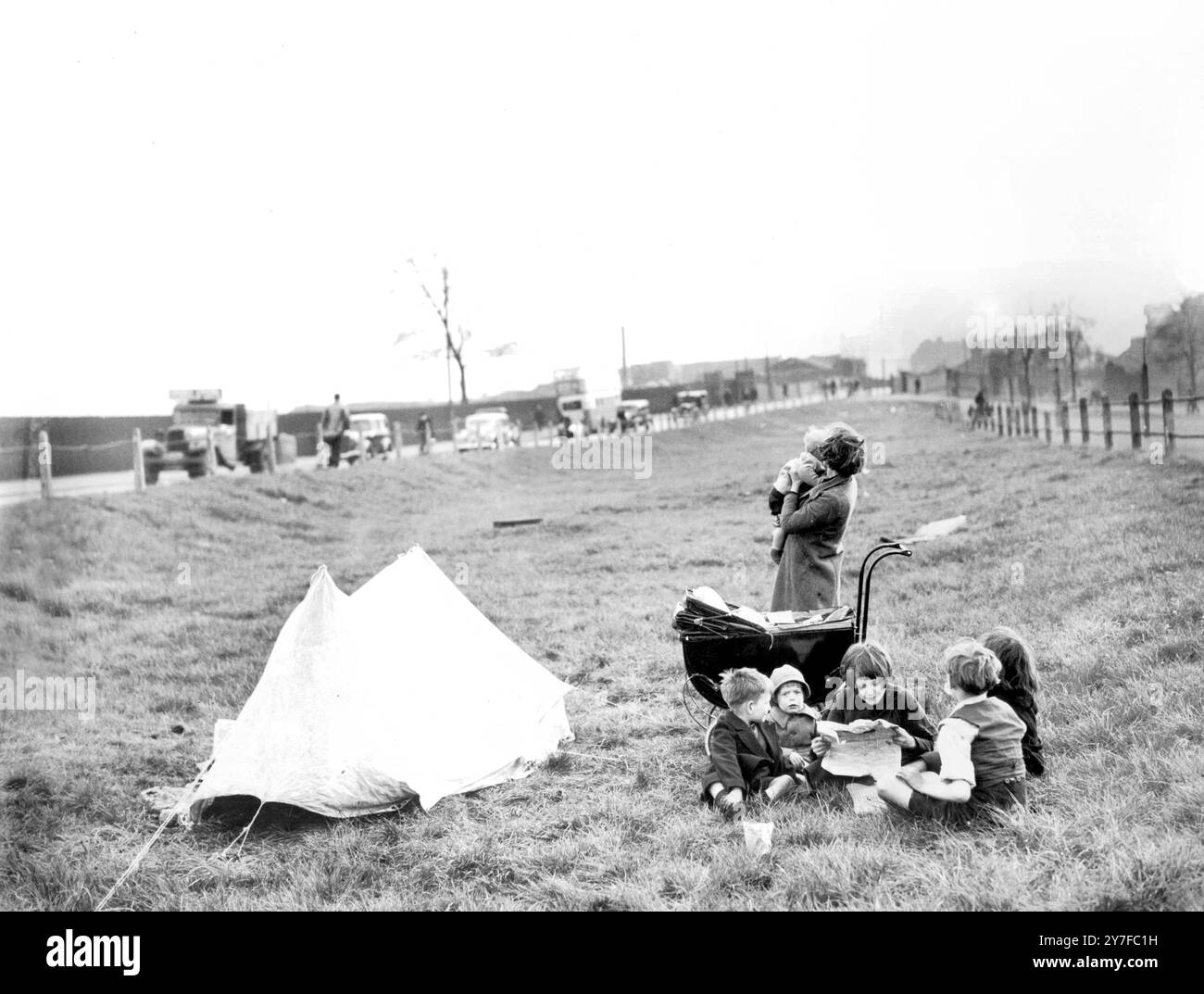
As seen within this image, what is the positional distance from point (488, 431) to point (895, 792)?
21.9ft

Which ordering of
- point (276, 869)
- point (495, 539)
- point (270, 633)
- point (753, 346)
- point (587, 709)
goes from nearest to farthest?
1. point (276, 869)
2. point (587, 709)
3. point (270, 633)
4. point (753, 346)
5. point (495, 539)

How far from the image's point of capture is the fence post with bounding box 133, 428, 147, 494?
9.23 meters

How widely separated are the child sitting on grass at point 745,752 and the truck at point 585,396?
14.2 feet

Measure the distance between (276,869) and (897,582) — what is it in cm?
386

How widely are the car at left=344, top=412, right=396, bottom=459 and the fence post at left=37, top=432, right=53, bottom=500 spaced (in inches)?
109

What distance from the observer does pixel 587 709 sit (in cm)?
477

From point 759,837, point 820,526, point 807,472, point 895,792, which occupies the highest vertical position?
point 807,472

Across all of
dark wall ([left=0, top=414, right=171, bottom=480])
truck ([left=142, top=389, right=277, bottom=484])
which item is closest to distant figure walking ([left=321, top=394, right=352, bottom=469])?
truck ([left=142, top=389, right=277, bottom=484])

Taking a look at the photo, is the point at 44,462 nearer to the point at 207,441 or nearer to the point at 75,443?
the point at 75,443

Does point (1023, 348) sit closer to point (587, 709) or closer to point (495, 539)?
point (587, 709)

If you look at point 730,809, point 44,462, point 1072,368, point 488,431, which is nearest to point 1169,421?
point 1072,368

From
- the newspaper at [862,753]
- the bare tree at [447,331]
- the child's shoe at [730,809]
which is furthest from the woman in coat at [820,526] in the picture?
the bare tree at [447,331]

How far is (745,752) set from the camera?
350 centimetres
